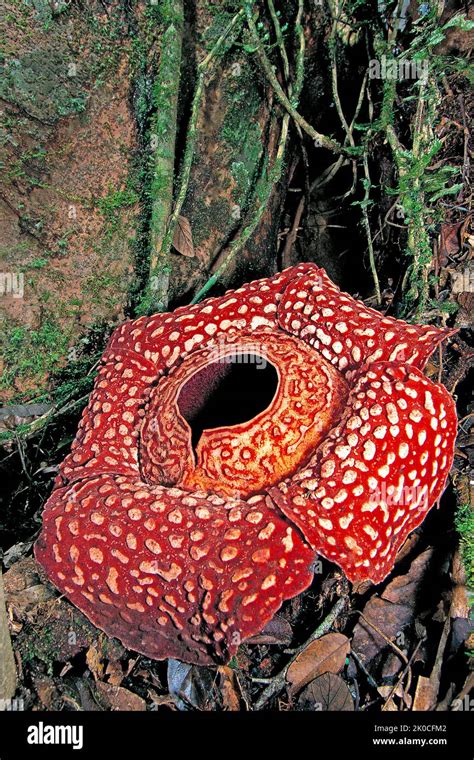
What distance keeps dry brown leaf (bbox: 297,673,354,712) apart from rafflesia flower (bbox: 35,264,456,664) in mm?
790

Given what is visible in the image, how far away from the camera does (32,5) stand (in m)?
3.64

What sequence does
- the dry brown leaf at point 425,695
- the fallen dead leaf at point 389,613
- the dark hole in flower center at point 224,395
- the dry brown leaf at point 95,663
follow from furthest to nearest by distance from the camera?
the dark hole in flower center at point 224,395, the fallen dead leaf at point 389,613, the dry brown leaf at point 95,663, the dry brown leaf at point 425,695

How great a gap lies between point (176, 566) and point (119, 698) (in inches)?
39.3

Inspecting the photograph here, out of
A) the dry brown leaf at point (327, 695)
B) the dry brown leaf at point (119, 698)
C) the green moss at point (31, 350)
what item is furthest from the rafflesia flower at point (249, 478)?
the green moss at point (31, 350)

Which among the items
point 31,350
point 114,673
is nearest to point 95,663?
point 114,673

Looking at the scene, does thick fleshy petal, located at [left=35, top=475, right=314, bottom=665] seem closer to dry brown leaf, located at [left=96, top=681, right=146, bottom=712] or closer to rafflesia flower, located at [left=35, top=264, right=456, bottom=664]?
rafflesia flower, located at [left=35, top=264, right=456, bottom=664]

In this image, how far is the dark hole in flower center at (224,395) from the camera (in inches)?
134

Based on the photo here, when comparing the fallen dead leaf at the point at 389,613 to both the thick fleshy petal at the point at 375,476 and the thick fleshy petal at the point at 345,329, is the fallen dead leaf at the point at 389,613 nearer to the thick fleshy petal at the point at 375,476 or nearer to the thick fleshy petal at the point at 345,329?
the thick fleshy petal at the point at 375,476

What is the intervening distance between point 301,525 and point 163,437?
950 millimetres

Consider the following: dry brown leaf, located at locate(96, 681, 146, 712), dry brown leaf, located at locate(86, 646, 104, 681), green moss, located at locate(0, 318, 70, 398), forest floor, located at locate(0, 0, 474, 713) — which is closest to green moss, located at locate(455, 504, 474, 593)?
forest floor, located at locate(0, 0, 474, 713)

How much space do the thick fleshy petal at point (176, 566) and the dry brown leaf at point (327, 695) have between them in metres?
0.79

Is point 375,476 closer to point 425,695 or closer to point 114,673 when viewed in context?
point 425,695

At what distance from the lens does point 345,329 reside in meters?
3.07

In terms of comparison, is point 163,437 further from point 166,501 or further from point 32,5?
point 32,5
